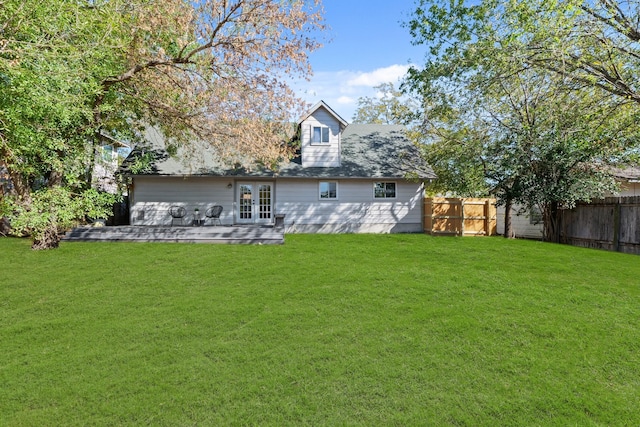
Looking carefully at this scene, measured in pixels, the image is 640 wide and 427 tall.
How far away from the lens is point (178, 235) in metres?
11.6

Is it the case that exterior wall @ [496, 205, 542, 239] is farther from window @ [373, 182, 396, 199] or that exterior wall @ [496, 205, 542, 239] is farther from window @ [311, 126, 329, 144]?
window @ [311, 126, 329, 144]

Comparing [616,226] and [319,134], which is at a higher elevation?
[319,134]

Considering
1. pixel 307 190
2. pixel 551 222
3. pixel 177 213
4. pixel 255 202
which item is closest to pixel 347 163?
pixel 307 190

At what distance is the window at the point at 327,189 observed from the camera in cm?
1612

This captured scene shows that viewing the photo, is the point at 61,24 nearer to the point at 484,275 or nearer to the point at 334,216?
the point at 484,275

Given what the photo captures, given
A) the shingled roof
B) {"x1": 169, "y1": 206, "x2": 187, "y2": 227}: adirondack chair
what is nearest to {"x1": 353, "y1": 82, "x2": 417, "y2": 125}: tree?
the shingled roof

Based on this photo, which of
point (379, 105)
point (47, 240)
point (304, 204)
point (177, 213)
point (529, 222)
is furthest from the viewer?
point (379, 105)

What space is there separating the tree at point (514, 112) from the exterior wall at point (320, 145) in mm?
4078

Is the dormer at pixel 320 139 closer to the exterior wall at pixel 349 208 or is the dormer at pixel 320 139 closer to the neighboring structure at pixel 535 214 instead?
the exterior wall at pixel 349 208

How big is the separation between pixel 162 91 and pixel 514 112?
13.9 m

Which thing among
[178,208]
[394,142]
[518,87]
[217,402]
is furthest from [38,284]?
[518,87]

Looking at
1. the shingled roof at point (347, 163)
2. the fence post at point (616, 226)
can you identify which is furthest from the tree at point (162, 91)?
the fence post at point (616, 226)

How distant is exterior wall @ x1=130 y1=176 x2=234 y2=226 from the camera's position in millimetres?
15383

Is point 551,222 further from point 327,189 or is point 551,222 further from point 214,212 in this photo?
point 214,212
